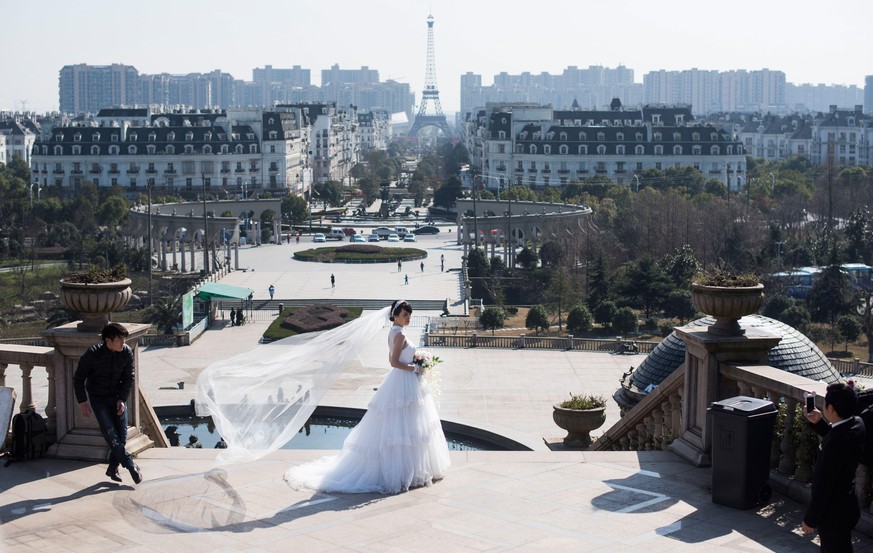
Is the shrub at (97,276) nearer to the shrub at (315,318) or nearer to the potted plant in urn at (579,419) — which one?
the potted plant in urn at (579,419)

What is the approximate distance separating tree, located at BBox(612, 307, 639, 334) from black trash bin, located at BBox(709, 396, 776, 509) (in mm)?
35971

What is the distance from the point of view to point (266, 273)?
6769 centimetres

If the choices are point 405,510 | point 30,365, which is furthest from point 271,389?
point 30,365

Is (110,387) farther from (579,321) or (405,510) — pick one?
(579,321)

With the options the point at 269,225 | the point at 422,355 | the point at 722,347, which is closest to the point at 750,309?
the point at 722,347

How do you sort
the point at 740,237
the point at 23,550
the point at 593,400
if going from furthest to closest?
the point at 740,237, the point at 593,400, the point at 23,550

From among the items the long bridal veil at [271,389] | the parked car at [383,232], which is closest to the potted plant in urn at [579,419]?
the long bridal veil at [271,389]

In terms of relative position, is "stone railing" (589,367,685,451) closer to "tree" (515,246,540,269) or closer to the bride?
the bride

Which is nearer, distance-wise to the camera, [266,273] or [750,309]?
[750,309]

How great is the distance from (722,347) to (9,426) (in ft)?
23.5

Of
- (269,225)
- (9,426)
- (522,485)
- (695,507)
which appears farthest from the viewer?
(269,225)

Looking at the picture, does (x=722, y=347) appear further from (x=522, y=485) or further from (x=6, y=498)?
(x=6, y=498)

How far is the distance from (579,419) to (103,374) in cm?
898

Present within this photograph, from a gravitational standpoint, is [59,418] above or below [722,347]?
below
